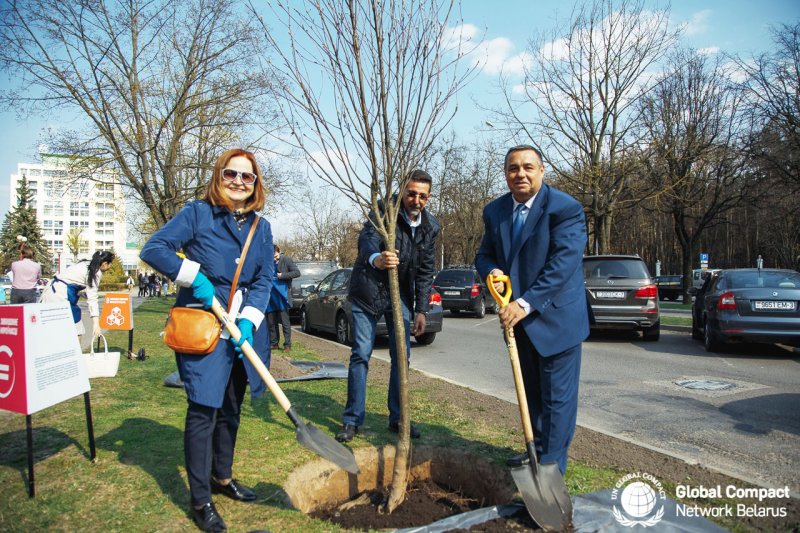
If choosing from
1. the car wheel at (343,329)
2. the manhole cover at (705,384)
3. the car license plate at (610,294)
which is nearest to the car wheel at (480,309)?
the car license plate at (610,294)

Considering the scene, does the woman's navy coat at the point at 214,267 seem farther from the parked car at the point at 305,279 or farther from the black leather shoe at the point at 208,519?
the parked car at the point at 305,279

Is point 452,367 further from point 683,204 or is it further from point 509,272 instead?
point 683,204

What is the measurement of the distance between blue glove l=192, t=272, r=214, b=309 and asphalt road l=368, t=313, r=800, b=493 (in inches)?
139

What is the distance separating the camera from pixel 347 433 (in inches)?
157

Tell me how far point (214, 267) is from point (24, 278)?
1201 centimetres

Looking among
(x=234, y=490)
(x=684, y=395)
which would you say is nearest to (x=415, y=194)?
(x=234, y=490)

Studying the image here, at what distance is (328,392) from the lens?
5758mm

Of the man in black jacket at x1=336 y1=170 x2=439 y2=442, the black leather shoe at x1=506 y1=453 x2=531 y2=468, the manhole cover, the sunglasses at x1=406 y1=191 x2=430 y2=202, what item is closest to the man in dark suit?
the black leather shoe at x1=506 y1=453 x2=531 y2=468

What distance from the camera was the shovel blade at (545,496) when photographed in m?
2.65

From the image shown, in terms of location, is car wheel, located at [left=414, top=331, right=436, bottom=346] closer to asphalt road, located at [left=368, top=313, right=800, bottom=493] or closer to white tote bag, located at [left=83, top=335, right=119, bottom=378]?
asphalt road, located at [left=368, top=313, right=800, bottom=493]

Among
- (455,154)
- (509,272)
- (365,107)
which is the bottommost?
(509,272)

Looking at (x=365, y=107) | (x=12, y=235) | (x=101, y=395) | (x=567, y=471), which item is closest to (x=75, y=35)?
(x=101, y=395)

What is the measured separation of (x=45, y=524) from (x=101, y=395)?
3.09m

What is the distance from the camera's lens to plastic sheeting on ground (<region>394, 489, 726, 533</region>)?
105 inches
